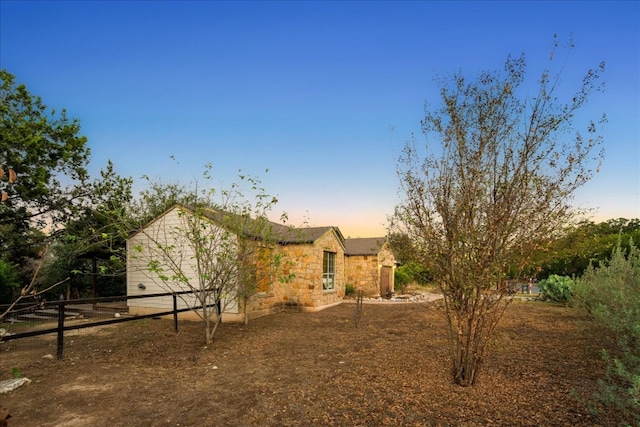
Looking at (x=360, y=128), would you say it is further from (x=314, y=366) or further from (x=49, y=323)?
(x=49, y=323)

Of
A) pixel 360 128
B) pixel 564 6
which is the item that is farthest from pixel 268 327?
pixel 564 6

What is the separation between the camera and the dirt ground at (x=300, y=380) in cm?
433

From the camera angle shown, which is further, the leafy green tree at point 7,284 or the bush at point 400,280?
the bush at point 400,280

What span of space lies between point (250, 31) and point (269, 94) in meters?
1.98

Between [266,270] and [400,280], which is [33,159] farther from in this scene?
[400,280]

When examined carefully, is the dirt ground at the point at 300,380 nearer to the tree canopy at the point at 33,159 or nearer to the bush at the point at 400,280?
the tree canopy at the point at 33,159

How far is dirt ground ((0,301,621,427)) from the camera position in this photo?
433 centimetres

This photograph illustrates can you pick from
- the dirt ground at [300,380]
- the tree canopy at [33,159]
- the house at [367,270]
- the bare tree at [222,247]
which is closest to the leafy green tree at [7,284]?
the tree canopy at [33,159]

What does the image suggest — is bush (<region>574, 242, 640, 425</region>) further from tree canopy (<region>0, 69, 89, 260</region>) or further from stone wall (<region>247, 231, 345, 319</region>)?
tree canopy (<region>0, 69, 89, 260</region>)

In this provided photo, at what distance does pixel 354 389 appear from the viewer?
17.0 ft

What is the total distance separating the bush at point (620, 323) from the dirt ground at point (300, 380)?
0.32m

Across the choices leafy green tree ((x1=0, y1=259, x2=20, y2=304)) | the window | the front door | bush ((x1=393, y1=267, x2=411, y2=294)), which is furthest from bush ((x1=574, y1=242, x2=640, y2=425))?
leafy green tree ((x1=0, y1=259, x2=20, y2=304))

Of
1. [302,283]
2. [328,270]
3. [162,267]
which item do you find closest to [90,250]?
[162,267]

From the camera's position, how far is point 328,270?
16406 millimetres
